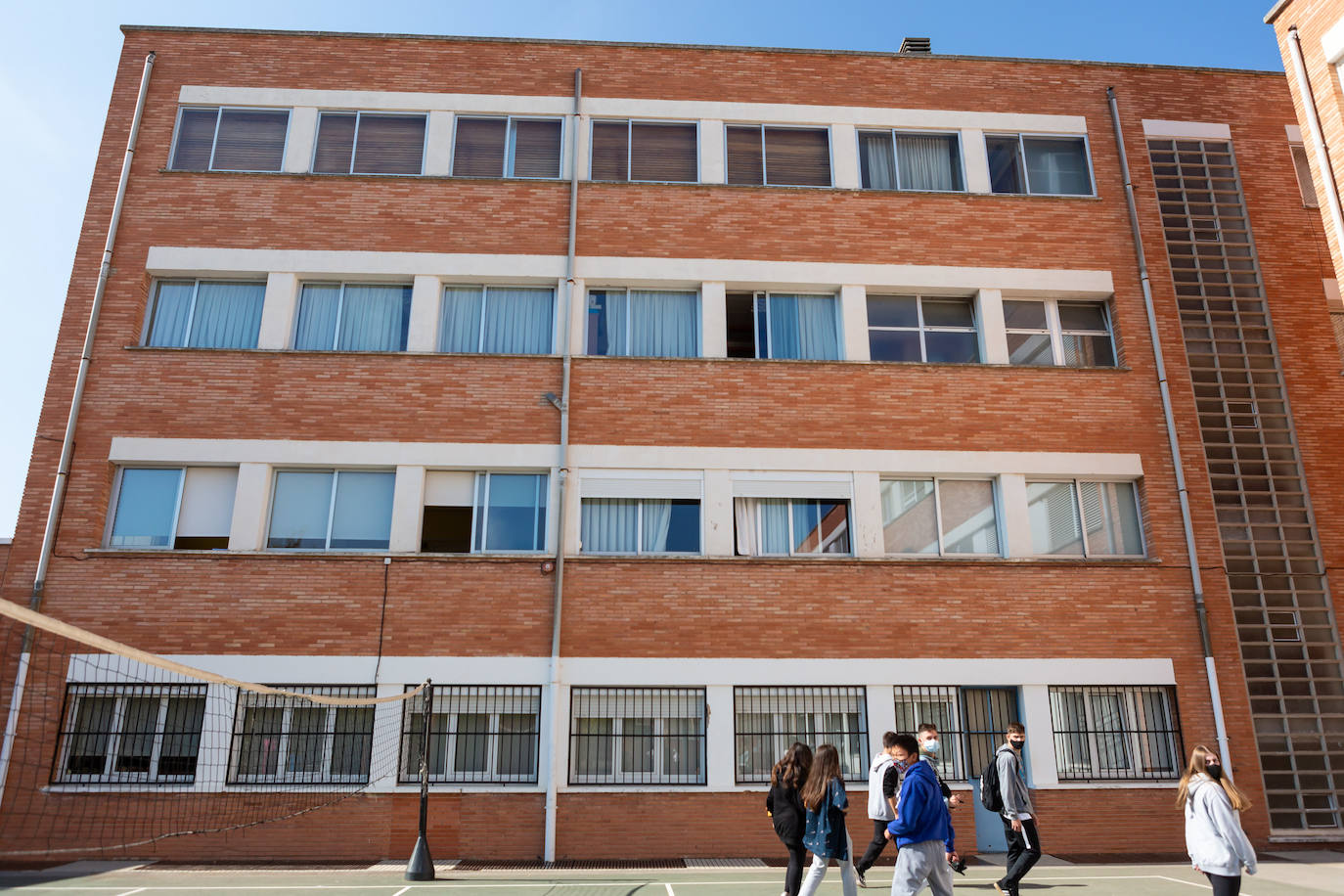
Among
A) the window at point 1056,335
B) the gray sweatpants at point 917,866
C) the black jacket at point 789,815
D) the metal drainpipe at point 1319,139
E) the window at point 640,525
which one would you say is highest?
the metal drainpipe at point 1319,139

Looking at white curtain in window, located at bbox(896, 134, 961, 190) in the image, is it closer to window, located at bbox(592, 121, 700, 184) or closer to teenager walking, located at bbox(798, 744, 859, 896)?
window, located at bbox(592, 121, 700, 184)

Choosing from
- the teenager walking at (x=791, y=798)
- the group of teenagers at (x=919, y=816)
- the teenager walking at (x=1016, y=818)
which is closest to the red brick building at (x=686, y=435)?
the teenager walking at (x=1016, y=818)

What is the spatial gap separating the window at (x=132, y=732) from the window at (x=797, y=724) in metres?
8.10

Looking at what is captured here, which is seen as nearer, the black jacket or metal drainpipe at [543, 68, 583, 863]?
the black jacket

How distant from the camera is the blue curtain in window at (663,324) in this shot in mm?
15969

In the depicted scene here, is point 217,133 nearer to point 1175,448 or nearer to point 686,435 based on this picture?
point 686,435

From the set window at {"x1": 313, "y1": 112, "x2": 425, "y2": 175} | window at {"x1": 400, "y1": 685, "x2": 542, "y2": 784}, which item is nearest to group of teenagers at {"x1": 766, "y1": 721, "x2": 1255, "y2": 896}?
window at {"x1": 400, "y1": 685, "x2": 542, "y2": 784}

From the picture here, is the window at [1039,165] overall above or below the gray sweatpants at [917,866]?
above

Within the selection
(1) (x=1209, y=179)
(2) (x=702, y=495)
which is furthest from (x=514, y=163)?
(1) (x=1209, y=179)

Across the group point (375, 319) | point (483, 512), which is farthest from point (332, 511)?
point (375, 319)

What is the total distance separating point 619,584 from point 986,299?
826 cm

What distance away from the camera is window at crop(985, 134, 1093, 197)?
56.8 ft

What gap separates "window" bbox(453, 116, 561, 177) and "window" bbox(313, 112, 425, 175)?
784 mm

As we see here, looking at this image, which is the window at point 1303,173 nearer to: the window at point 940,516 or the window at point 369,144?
the window at point 940,516
